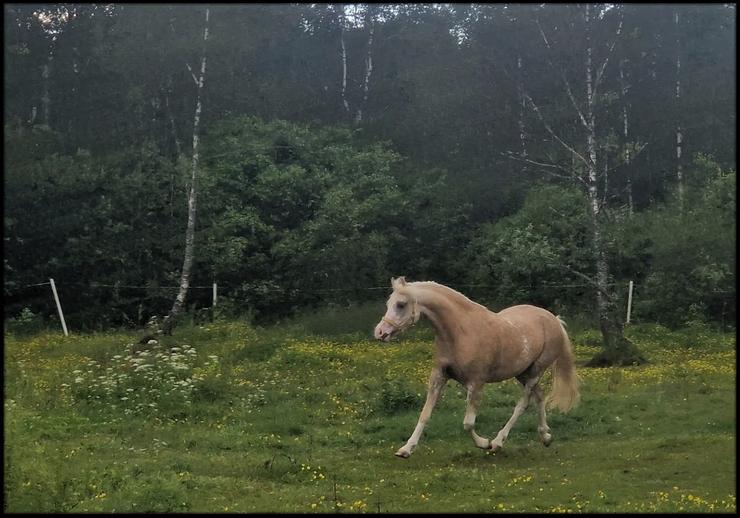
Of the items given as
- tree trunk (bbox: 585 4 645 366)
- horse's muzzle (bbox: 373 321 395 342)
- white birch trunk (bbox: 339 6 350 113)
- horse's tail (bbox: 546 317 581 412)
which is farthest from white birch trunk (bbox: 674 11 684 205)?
horse's muzzle (bbox: 373 321 395 342)

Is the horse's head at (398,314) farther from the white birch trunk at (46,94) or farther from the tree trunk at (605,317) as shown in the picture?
the white birch trunk at (46,94)

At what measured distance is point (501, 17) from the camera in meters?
42.0

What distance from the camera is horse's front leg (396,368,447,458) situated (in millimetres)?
9273

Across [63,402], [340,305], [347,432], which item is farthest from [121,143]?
[347,432]

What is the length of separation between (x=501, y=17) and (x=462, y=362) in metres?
35.0

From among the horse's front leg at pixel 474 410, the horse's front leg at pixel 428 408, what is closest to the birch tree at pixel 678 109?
the horse's front leg at pixel 474 410

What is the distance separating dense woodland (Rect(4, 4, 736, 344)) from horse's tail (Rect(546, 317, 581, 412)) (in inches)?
363

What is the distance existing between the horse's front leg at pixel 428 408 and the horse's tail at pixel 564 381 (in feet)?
7.76

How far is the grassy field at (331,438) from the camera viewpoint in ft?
26.5

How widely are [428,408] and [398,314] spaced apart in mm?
1085

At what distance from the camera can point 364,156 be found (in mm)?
38469

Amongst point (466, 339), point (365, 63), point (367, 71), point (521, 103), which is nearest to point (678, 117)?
point (521, 103)

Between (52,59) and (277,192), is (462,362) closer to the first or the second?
(277,192)

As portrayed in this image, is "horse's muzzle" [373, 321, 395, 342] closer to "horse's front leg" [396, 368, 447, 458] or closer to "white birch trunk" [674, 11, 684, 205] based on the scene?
"horse's front leg" [396, 368, 447, 458]
